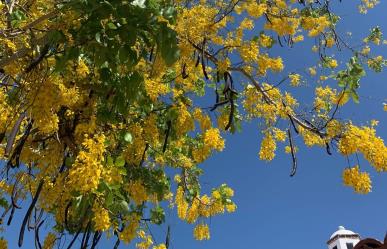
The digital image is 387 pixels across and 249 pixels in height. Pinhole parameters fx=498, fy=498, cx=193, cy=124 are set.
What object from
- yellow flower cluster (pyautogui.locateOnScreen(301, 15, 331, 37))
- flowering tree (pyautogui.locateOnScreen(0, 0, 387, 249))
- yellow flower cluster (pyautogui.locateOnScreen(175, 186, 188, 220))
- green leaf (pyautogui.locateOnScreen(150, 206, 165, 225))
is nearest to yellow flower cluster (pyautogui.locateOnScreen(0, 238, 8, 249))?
flowering tree (pyautogui.locateOnScreen(0, 0, 387, 249))

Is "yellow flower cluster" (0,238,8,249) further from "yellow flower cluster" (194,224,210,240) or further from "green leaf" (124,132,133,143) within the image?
"yellow flower cluster" (194,224,210,240)

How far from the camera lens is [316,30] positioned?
5.64m

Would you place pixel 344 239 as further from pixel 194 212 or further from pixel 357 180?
pixel 357 180

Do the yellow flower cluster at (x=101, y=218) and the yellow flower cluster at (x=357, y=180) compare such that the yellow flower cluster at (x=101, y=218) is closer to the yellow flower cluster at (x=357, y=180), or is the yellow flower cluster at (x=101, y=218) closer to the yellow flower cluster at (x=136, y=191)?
the yellow flower cluster at (x=136, y=191)

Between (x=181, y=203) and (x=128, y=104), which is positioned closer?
(x=128, y=104)

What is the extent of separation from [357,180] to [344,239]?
873 centimetres

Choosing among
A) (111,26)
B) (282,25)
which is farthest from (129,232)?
(282,25)

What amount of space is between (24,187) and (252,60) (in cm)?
225

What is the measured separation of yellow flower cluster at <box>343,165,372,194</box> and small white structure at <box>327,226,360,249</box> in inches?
333

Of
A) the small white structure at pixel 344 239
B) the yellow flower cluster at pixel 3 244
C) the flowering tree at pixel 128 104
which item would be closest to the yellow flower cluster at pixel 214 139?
the flowering tree at pixel 128 104

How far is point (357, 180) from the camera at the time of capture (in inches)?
159

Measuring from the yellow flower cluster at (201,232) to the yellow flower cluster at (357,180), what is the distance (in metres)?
2.12

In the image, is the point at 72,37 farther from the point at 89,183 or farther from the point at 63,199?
the point at 63,199

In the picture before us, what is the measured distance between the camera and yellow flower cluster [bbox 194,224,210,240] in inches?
225
